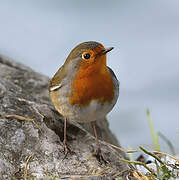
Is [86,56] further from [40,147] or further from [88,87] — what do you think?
[40,147]

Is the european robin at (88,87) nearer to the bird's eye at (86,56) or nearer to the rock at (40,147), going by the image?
the bird's eye at (86,56)

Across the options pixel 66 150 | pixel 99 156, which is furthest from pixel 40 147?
pixel 99 156

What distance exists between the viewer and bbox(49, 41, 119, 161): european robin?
8.79 feet

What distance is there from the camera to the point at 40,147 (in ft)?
8.52

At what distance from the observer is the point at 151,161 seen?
313 centimetres

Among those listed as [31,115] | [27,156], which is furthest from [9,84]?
[27,156]

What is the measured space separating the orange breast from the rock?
0.39 metres

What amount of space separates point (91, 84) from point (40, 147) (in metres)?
0.65

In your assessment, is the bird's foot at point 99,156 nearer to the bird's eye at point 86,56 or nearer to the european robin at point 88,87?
the european robin at point 88,87

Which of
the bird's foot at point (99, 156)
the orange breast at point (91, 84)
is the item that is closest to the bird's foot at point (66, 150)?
the bird's foot at point (99, 156)

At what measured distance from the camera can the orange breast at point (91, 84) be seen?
8.75ft

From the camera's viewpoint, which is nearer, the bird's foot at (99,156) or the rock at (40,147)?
the rock at (40,147)

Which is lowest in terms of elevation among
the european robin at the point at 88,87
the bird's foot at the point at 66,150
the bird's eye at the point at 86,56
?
the bird's foot at the point at 66,150

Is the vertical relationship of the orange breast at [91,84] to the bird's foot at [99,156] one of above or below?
above
